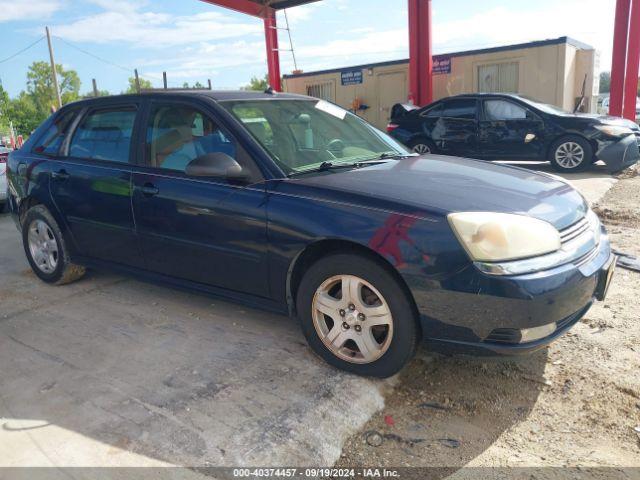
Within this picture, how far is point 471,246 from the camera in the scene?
2525 mm

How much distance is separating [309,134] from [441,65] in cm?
1358

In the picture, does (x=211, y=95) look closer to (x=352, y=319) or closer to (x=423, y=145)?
(x=352, y=319)

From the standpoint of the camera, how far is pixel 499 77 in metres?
15.1

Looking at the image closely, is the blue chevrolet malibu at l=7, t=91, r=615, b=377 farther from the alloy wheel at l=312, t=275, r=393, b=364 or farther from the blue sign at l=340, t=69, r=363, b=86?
the blue sign at l=340, t=69, r=363, b=86

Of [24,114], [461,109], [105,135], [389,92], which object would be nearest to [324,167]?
[105,135]

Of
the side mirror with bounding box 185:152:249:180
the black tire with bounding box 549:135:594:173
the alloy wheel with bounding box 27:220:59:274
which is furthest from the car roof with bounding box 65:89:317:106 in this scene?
the black tire with bounding box 549:135:594:173

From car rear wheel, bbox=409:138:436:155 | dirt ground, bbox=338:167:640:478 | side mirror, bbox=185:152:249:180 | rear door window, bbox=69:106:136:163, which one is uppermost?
rear door window, bbox=69:106:136:163

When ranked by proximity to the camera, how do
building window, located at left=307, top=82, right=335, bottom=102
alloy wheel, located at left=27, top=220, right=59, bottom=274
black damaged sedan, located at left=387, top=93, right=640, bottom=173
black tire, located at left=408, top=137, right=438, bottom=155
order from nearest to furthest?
alloy wheel, located at left=27, top=220, right=59, bottom=274 < black damaged sedan, located at left=387, top=93, right=640, bottom=173 < black tire, located at left=408, top=137, right=438, bottom=155 < building window, located at left=307, top=82, right=335, bottom=102

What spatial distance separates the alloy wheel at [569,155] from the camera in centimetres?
966

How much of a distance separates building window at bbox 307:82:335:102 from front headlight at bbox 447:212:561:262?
16600 mm

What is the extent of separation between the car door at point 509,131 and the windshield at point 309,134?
6.83 meters

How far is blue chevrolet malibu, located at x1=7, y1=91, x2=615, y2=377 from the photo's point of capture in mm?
2574

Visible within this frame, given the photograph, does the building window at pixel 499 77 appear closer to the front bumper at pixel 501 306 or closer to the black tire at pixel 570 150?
the black tire at pixel 570 150

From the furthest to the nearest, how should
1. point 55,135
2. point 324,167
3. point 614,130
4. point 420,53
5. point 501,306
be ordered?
1. point 420,53
2. point 614,130
3. point 55,135
4. point 324,167
5. point 501,306
